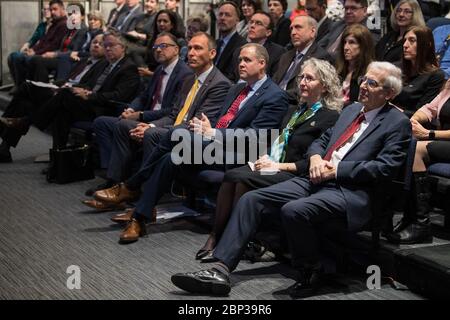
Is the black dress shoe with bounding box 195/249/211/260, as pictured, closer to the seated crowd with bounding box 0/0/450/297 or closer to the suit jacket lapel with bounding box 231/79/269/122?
the seated crowd with bounding box 0/0/450/297

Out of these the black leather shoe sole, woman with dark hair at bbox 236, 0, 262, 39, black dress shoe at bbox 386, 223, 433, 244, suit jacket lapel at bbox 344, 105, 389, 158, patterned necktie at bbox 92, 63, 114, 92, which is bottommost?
the black leather shoe sole

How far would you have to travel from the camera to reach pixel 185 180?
15.9ft

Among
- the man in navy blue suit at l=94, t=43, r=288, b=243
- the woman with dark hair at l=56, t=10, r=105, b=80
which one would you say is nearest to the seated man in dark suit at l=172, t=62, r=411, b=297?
the man in navy blue suit at l=94, t=43, r=288, b=243

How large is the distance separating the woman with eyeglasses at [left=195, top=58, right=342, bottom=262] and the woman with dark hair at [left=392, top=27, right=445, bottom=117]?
71 cm

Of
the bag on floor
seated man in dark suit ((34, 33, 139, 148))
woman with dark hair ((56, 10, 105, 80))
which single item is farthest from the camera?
woman with dark hair ((56, 10, 105, 80))

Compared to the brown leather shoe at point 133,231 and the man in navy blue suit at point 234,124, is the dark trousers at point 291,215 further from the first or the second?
the brown leather shoe at point 133,231

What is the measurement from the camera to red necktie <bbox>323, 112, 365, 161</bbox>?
3.94m

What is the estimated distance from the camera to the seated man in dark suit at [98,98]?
6469mm

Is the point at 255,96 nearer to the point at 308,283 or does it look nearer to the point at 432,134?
the point at 432,134

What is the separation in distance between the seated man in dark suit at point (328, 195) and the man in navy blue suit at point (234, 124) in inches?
30.6

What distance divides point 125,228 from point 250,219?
1.14 metres

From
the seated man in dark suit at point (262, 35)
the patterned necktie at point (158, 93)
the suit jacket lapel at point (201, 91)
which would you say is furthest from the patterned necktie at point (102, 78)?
the suit jacket lapel at point (201, 91)

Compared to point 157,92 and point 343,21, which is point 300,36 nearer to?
point 343,21
